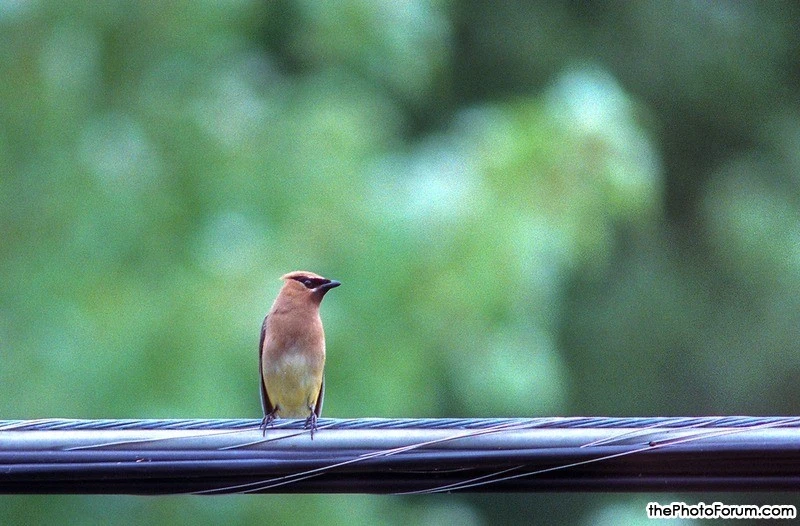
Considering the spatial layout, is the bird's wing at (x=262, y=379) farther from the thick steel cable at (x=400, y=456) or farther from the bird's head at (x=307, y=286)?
the thick steel cable at (x=400, y=456)

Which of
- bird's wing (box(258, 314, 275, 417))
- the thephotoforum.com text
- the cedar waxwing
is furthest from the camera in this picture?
bird's wing (box(258, 314, 275, 417))

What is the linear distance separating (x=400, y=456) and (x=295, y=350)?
2.93 metres

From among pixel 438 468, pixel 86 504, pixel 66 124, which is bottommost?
pixel 438 468

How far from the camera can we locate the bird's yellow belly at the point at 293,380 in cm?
678

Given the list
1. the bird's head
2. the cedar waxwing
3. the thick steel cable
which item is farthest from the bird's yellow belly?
the thick steel cable

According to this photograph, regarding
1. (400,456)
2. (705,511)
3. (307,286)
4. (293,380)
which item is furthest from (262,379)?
(400,456)

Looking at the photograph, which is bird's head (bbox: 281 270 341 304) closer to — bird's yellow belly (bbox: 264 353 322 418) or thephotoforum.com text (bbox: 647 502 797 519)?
bird's yellow belly (bbox: 264 353 322 418)

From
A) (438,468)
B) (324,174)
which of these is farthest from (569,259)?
(438,468)

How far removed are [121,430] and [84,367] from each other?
4515 mm

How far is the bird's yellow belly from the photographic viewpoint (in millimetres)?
6781

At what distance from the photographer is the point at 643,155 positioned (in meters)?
9.62

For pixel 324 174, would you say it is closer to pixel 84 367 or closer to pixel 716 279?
pixel 84 367

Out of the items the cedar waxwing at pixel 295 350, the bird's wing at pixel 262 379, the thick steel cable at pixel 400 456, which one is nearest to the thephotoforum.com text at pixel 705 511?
the thick steel cable at pixel 400 456

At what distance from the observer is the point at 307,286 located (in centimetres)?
700
